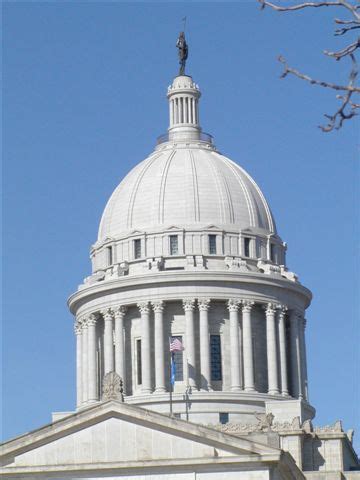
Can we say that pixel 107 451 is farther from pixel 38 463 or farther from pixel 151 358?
pixel 151 358

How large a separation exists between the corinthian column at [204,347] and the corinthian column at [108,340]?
292 inches

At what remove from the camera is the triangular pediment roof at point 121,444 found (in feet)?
223

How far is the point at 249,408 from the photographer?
11338 centimetres

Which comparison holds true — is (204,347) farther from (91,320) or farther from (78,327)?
(78,327)

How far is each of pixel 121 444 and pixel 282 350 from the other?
1920 inches

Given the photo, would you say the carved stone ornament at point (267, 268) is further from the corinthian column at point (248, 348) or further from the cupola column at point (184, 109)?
the cupola column at point (184, 109)

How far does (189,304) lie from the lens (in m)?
116

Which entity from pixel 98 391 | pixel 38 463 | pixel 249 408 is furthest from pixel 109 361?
pixel 38 463

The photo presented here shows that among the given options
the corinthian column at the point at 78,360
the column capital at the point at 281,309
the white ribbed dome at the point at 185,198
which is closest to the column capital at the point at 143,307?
the white ribbed dome at the point at 185,198

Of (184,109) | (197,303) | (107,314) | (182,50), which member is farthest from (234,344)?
(182,50)

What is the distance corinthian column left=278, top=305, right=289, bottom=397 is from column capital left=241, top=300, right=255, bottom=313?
113 inches

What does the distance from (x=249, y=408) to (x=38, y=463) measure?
4473 centimetres

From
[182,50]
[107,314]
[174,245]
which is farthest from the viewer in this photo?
[182,50]

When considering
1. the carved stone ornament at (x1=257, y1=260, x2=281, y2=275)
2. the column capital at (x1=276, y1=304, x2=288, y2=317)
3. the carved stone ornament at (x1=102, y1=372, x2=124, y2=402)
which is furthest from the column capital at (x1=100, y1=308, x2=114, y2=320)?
the carved stone ornament at (x1=102, y1=372, x2=124, y2=402)
